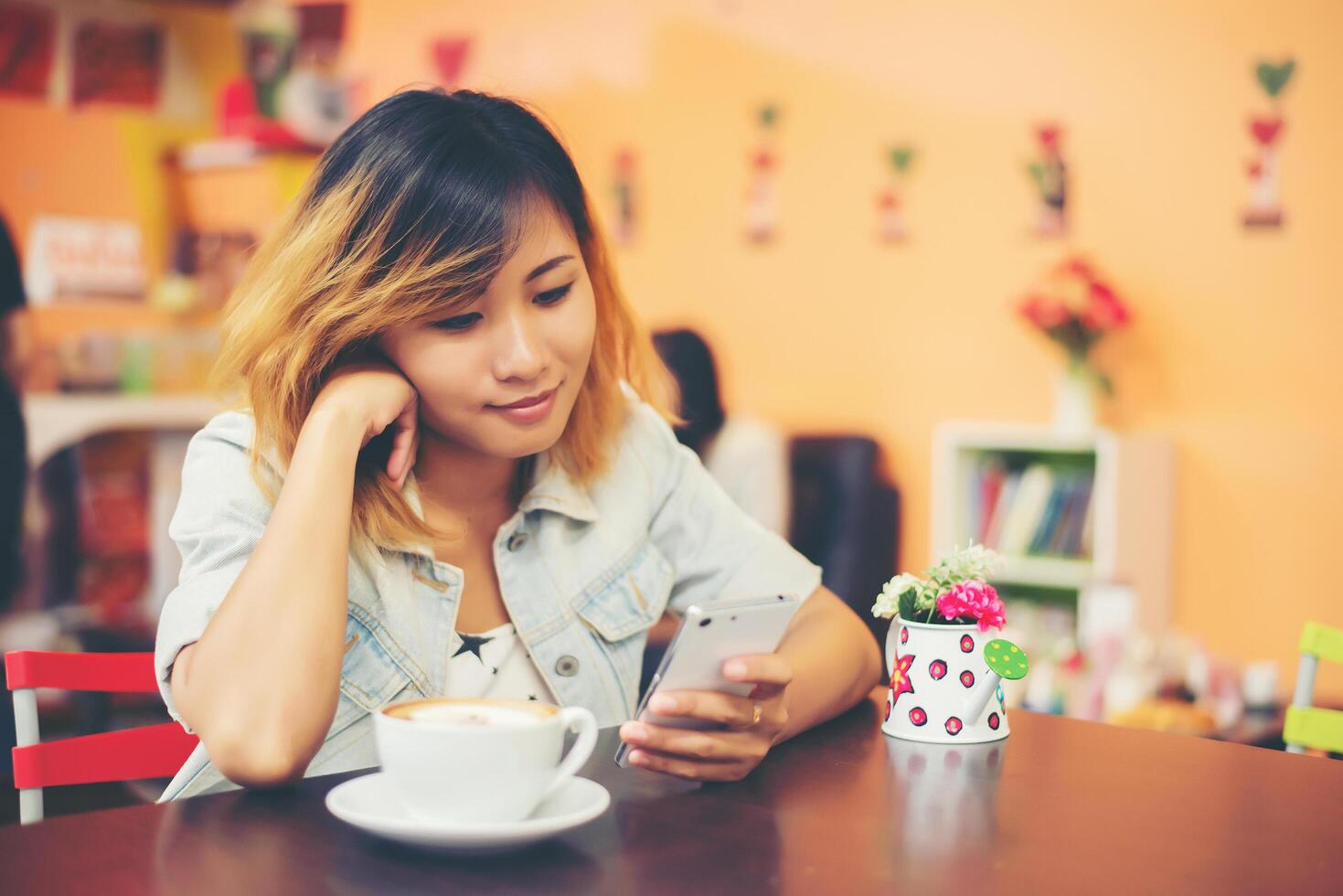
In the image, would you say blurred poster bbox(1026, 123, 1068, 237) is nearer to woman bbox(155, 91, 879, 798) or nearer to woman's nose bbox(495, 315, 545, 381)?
woman bbox(155, 91, 879, 798)

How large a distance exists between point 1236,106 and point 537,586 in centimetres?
268

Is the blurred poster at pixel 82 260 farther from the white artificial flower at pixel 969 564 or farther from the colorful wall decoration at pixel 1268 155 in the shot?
the white artificial flower at pixel 969 564

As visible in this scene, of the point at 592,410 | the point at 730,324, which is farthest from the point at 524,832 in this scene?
the point at 730,324

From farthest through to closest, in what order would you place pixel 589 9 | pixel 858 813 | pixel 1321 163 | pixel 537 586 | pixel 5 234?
pixel 589 9 → pixel 1321 163 → pixel 5 234 → pixel 537 586 → pixel 858 813

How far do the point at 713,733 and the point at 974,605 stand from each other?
28 cm

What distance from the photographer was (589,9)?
15.1ft

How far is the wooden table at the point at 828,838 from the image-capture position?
0.75m

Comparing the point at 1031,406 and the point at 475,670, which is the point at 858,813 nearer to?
the point at 475,670

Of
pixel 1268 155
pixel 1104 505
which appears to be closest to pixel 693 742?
pixel 1104 505

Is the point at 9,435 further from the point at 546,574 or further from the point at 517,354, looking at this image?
the point at 517,354

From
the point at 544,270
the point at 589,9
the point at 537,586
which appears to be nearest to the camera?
the point at 544,270

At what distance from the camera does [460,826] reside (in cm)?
75

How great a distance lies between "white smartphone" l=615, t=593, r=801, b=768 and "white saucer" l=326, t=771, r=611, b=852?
0.30 ft

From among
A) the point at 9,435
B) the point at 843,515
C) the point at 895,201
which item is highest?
the point at 895,201
